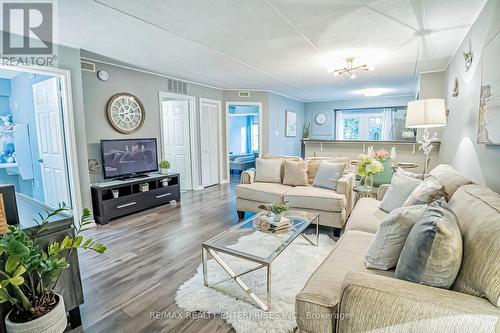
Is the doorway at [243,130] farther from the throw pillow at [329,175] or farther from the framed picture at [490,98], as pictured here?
the framed picture at [490,98]

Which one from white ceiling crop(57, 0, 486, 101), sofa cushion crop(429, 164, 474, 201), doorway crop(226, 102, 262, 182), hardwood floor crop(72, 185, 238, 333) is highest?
white ceiling crop(57, 0, 486, 101)

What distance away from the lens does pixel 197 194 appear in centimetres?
550

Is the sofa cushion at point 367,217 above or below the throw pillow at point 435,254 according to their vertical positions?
below

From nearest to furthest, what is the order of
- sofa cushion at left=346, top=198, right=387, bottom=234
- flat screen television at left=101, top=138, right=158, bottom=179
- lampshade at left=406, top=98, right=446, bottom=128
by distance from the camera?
sofa cushion at left=346, top=198, right=387, bottom=234 → lampshade at left=406, top=98, right=446, bottom=128 → flat screen television at left=101, top=138, right=158, bottom=179

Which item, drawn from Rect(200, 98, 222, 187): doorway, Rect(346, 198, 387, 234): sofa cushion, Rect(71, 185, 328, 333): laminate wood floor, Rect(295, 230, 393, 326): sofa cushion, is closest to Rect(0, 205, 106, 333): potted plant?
Rect(71, 185, 328, 333): laminate wood floor

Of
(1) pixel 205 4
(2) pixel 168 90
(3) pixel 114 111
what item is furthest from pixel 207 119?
(1) pixel 205 4

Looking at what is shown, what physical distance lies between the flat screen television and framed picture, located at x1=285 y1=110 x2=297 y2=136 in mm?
4353

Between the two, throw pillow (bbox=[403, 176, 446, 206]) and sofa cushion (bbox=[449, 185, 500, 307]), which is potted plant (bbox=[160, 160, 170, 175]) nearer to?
throw pillow (bbox=[403, 176, 446, 206])

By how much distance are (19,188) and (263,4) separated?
563cm

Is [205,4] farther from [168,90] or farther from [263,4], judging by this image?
[168,90]

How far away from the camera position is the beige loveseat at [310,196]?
10.3 feet

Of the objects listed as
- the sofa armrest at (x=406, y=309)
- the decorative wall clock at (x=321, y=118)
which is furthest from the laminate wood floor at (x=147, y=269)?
the decorative wall clock at (x=321, y=118)

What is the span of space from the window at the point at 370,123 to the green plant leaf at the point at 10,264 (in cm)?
907

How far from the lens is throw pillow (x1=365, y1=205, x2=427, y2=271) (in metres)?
1.41
